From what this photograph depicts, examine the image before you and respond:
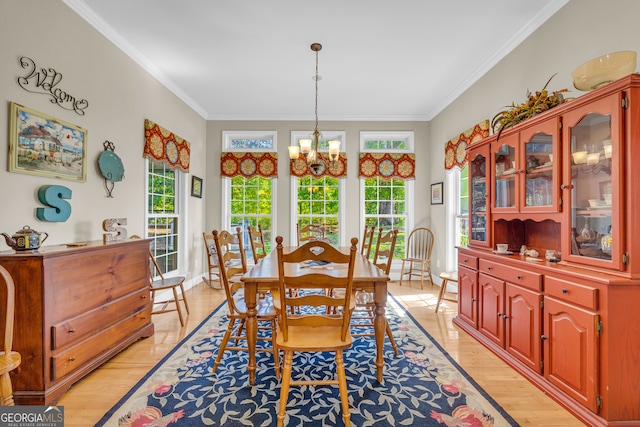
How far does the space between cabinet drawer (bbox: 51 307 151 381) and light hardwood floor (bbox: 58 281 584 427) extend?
151 millimetres

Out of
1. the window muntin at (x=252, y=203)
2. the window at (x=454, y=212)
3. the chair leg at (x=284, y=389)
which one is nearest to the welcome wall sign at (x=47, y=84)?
the chair leg at (x=284, y=389)

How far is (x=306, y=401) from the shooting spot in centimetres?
197

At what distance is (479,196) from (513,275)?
0.98 meters

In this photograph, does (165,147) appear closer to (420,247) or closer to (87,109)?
(87,109)

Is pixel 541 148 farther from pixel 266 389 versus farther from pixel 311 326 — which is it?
pixel 266 389

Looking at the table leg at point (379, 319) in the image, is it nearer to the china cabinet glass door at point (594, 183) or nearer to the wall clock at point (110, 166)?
the china cabinet glass door at point (594, 183)

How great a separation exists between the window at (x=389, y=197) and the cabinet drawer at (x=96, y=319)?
3826mm

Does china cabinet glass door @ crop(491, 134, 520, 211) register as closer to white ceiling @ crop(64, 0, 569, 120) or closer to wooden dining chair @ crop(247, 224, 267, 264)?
white ceiling @ crop(64, 0, 569, 120)

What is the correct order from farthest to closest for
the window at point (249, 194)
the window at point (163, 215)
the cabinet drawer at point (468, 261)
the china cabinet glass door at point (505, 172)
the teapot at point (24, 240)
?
the window at point (249, 194), the window at point (163, 215), the cabinet drawer at point (468, 261), the china cabinet glass door at point (505, 172), the teapot at point (24, 240)

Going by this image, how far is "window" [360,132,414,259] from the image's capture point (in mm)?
5746

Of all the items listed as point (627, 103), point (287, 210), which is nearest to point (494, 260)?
point (627, 103)

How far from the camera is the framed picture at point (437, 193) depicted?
521 cm

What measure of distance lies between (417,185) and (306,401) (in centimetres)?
450

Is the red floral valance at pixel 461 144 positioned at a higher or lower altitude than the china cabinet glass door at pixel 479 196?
higher
